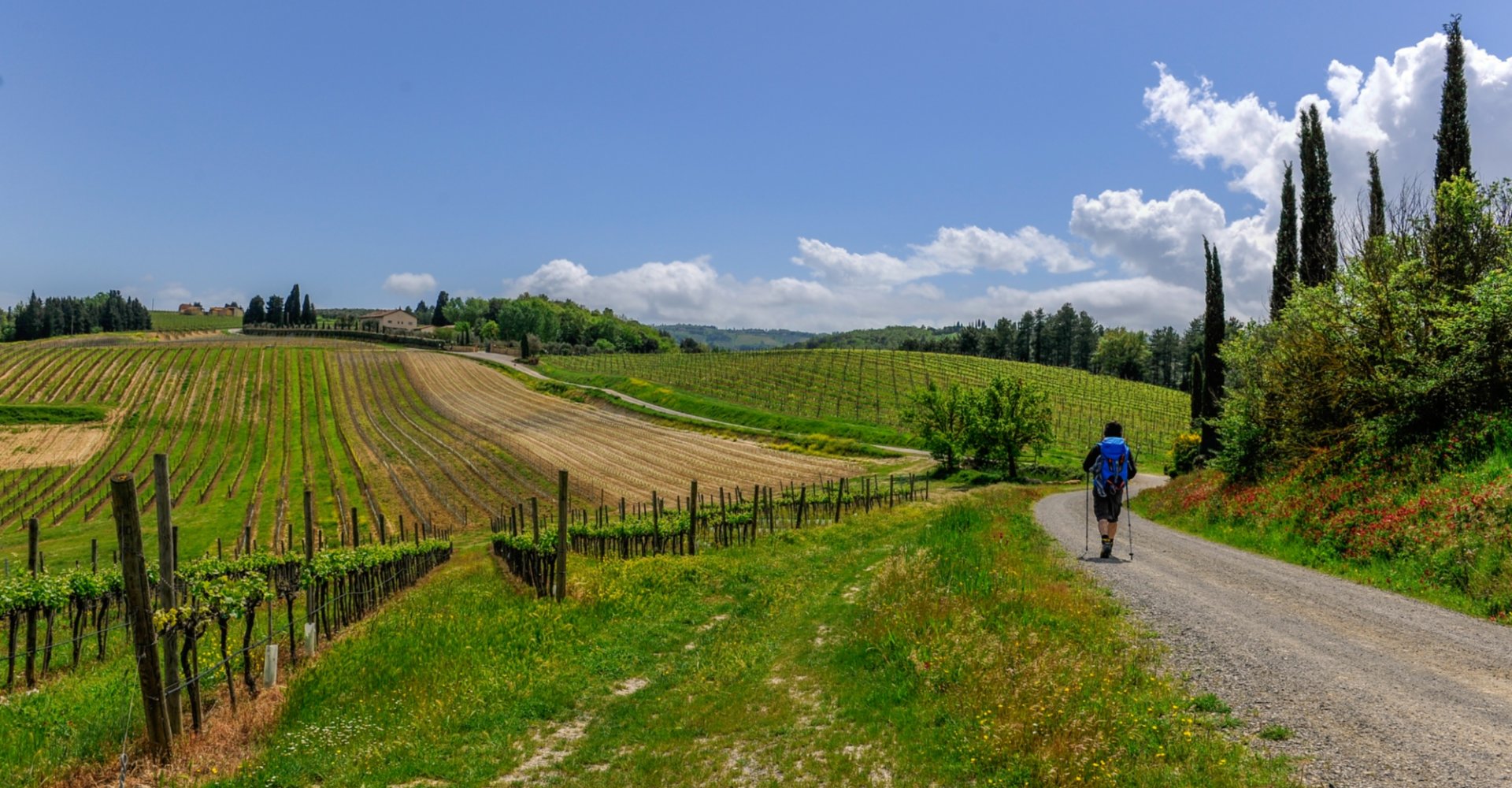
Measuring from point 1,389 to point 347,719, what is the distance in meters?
103

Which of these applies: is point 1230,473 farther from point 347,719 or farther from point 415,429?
point 415,429

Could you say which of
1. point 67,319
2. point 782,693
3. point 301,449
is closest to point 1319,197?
point 782,693

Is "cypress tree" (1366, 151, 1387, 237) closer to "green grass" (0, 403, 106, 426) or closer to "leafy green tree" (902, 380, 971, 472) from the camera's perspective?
"leafy green tree" (902, 380, 971, 472)

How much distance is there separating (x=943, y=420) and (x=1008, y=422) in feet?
21.2

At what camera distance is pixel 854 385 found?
106 metres

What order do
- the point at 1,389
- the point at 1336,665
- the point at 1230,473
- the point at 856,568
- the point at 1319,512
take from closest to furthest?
the point at 1336,665 → the point at 1319,512 → the point at 856,568 → the point at 1230,473 → the point at 1,389

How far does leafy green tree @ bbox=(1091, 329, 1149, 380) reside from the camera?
170375 mm

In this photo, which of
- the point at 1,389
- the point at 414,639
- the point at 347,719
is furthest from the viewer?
the point at 1,389

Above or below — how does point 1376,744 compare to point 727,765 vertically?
above

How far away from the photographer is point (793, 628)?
13.7 metres

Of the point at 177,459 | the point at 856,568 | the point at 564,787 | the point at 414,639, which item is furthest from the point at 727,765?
the point at 177,459

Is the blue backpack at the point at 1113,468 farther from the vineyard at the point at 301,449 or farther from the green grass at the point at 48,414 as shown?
the green grass at the point at 48,414

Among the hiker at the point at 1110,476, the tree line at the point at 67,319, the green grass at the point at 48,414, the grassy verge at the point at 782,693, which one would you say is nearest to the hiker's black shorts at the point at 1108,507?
the hiker at the point at 1110,476

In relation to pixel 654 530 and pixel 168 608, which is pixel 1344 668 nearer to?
pixel 168 608
